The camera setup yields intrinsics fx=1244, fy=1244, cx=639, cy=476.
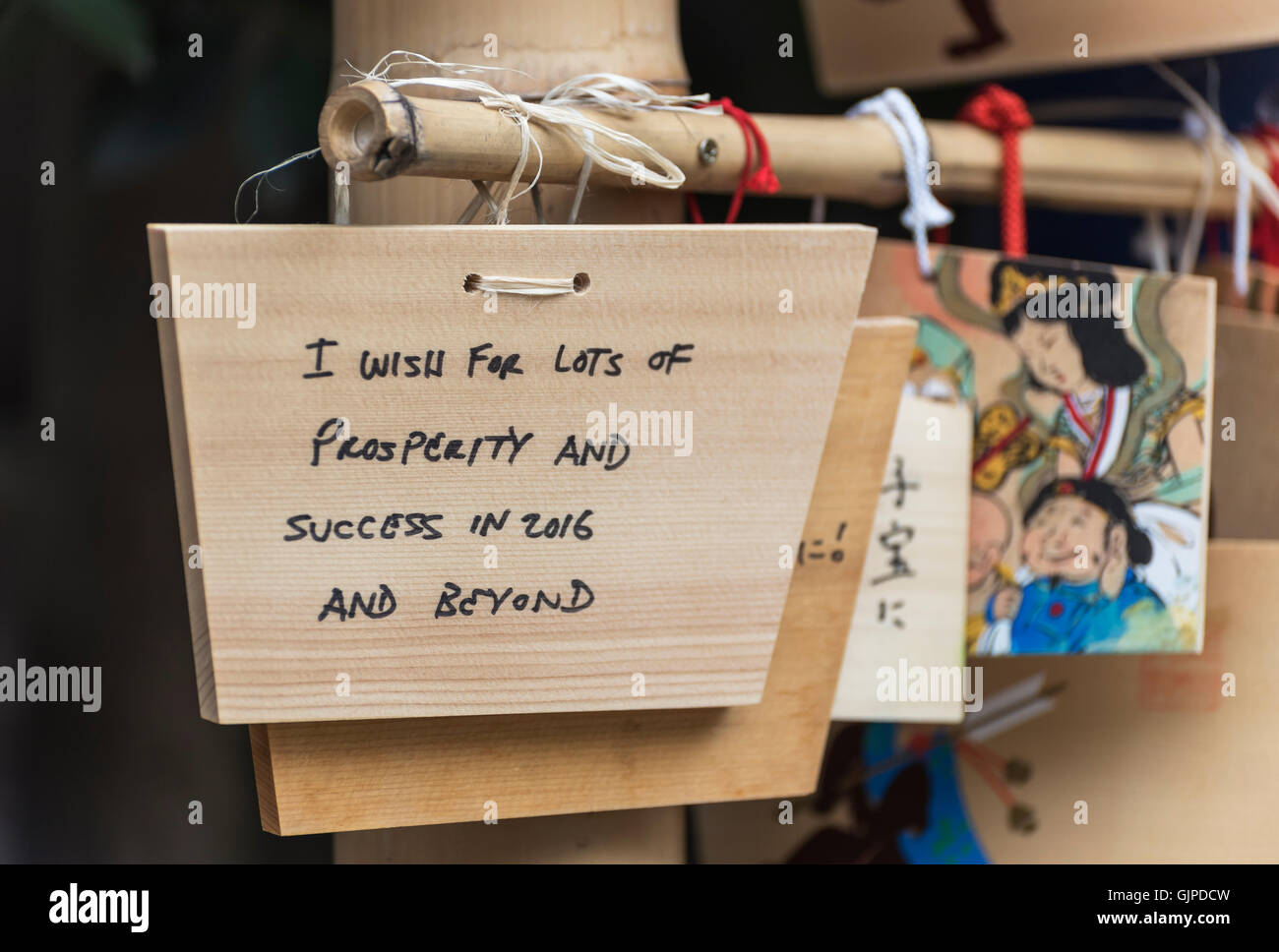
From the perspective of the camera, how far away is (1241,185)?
2.70 ft

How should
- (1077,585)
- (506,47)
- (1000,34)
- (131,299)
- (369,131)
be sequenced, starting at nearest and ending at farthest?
(369,131), (506,47), (1077,585), (1000,34), (131,299)

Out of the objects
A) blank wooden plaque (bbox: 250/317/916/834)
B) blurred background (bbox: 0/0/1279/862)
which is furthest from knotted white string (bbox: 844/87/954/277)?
blurred background (bbox: 0/0/1279/862)

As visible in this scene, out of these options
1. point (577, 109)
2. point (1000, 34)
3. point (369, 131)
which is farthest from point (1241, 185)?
point (369, 131)

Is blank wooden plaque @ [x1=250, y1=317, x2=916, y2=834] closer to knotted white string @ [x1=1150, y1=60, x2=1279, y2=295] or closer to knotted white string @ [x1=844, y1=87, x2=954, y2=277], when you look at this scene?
knotted white string @ [x1=844, y1=87, x2=954, y2=277]

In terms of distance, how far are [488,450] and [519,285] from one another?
68mm

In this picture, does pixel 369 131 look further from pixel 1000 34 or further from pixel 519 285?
pixel 1000 34

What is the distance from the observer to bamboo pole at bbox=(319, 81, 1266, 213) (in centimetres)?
47

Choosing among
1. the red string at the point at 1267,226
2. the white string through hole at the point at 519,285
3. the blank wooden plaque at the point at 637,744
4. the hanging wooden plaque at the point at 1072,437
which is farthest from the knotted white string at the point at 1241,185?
the white string through hole at the point at 519,285

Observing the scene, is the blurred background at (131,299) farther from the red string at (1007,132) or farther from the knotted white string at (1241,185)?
the red string at (1007,132)

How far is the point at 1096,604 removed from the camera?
2.22 ft

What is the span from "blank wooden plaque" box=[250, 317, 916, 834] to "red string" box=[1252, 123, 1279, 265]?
407 mm

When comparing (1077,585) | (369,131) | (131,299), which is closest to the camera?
(369,131)

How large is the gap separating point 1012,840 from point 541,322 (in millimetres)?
585

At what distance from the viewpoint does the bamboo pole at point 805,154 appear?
47 cm
